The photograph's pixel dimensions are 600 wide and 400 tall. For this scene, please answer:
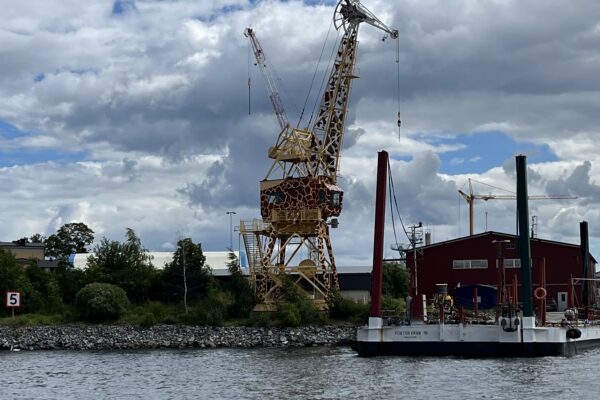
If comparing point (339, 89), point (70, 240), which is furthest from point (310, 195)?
point (70, 240)

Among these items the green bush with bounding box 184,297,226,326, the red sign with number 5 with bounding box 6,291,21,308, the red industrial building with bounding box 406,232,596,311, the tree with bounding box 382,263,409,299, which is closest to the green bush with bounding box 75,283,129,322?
the red sign with number 5 with bounding box 6,291,21,308

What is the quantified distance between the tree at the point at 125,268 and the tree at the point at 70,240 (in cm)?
5512

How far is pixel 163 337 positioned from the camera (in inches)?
3415

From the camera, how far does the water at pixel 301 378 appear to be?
46.5 metres

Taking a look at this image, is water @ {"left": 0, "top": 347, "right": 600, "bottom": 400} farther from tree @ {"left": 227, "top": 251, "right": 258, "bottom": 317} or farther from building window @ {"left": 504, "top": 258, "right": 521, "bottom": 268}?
building window @ {"left": 504, "top": 258, "right": 521, "bottom": 268}

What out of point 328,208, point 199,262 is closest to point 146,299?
point 199,262

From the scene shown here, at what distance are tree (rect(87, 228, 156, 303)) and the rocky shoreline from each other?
17620 millimetres

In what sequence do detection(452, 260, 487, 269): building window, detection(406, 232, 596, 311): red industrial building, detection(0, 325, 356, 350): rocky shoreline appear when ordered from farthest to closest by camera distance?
1. detection(452, 260, 487, 269): building window
2. detection(406, 232, 596, 311): red industrial building
3. detection(0, 325, 356, 350): rocky shoreline

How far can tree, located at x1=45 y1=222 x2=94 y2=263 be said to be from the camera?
16943 centimetres

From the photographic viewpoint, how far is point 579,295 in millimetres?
98688

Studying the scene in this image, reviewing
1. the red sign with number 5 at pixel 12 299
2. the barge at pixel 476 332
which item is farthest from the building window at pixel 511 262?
the red sign with number 5 at pixel 12 299

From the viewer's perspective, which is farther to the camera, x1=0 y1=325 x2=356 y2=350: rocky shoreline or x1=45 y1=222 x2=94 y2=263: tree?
x1=45 y1=222 x2=94 y2=263: tree

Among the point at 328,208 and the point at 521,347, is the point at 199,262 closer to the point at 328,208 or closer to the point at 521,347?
the point at 328,208

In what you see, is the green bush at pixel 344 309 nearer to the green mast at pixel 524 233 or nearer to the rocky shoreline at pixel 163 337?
the rocky shoreline at pixel 163 337
